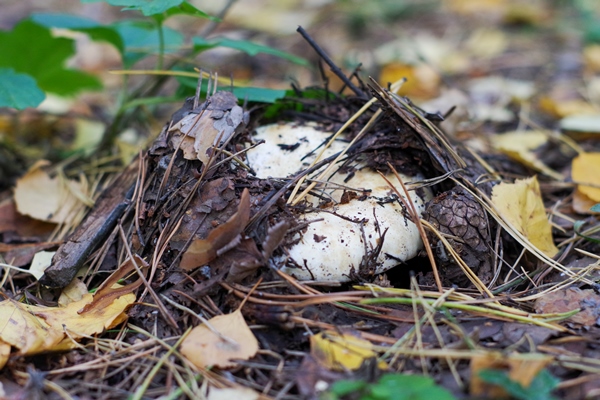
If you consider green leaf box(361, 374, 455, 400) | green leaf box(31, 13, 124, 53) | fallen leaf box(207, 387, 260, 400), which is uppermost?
green leaf box(31, 13, 124, 53)

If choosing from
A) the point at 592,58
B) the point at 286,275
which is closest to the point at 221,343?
the point at 286,275

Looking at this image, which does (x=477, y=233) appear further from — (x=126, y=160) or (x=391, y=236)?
(x=126, y=160)

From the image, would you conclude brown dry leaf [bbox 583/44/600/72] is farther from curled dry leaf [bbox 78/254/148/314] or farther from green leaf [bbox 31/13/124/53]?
curled dry leaf [bbox 78/254/148/314]

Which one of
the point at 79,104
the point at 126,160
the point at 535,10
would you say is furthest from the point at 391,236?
the point at 535,10

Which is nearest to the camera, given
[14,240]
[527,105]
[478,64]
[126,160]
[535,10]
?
[14,240]

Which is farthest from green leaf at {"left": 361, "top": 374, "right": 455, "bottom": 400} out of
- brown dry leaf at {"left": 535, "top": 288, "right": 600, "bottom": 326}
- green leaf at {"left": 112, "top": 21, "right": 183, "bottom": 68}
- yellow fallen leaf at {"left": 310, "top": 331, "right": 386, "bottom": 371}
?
green leaf at {"left": 112, "top": 21, "right": 183, "bottom": 68}

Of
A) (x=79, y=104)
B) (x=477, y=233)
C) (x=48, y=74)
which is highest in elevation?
(x=48, y=74)

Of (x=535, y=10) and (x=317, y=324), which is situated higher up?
(x=535, y=10)

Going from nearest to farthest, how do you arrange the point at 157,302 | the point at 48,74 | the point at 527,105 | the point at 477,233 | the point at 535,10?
the point at 157,302 → the point at 477,233 → the point at 48,74 → the point at 527,105 → the point at 535,10
